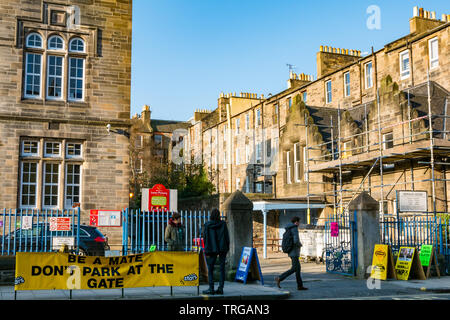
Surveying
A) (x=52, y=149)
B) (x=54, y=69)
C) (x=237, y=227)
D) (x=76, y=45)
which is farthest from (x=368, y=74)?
(x=237, y=227)

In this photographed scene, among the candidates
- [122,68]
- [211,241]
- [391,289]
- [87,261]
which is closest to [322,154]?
[122,68]

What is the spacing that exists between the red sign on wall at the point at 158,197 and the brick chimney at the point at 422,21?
55.7 feet

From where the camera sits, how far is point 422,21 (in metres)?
28.3

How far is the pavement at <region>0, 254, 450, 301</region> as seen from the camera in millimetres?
10789

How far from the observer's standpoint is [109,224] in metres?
14.7

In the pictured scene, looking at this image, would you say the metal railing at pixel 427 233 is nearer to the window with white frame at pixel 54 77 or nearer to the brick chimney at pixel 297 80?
the window with white frame at pixel 54 77

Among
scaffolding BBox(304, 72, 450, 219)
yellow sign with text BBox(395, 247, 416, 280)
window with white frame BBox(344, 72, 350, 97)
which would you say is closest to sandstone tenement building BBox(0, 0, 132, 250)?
scaffolding BBox(304, 72, 450, 219)

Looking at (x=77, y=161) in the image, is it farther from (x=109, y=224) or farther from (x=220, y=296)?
(x=220, y=296)

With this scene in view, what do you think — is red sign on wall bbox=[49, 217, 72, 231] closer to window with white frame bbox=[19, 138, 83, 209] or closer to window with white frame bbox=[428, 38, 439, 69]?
window with white frame bbox=[19, 138, 83, 209]

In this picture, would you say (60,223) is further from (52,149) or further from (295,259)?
(52,149)

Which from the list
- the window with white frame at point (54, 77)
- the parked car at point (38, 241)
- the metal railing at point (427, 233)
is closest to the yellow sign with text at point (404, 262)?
the metal railing at point (427, 233)

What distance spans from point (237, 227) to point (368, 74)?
1865cm

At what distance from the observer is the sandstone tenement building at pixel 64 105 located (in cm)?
1998
